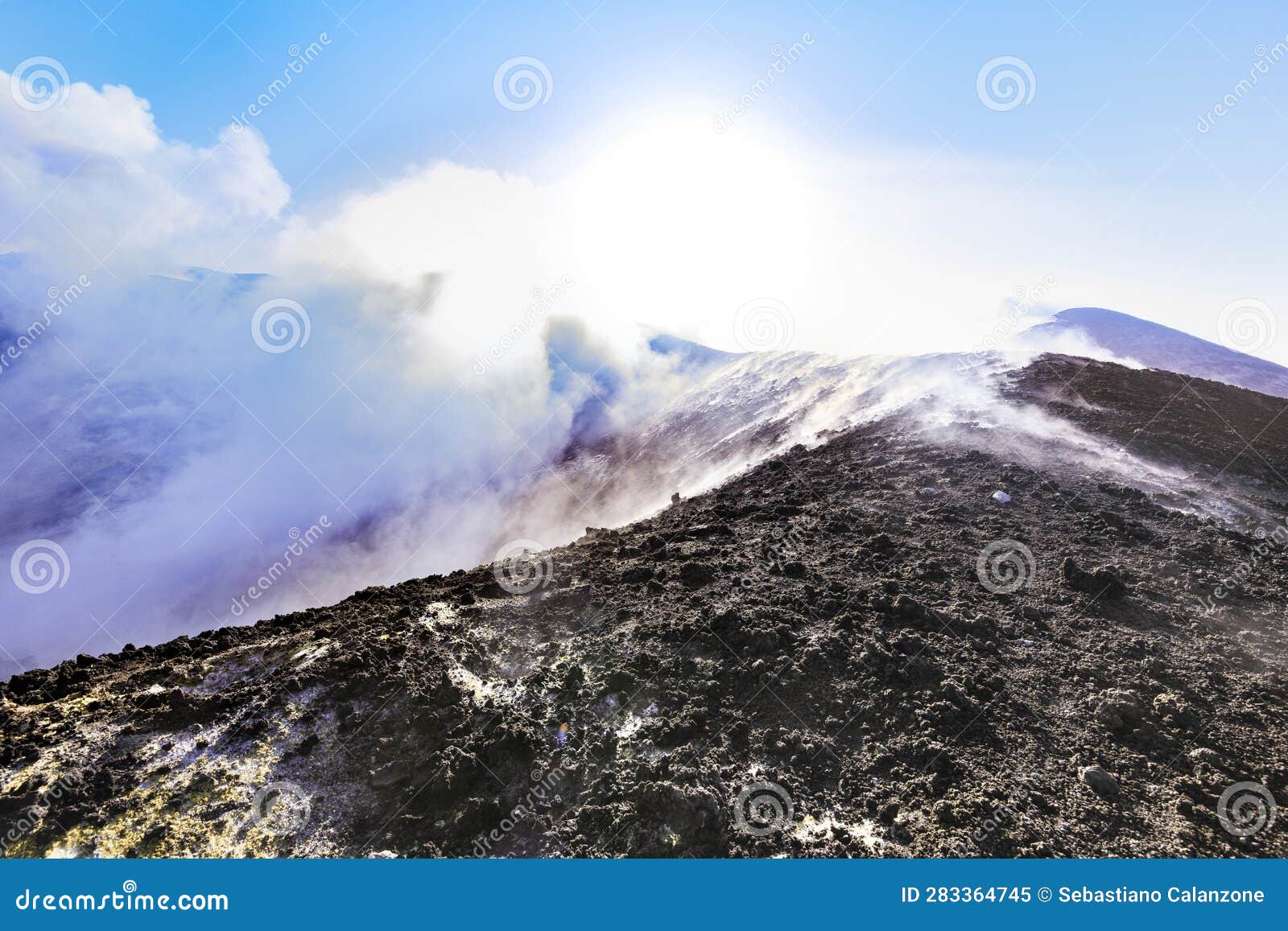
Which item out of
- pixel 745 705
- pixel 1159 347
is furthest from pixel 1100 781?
pixel 1159 347

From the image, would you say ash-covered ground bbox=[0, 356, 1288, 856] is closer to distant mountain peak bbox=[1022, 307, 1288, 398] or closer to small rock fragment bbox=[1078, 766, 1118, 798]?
small rock fragment bbox=[1078, 766, 1118, 798]

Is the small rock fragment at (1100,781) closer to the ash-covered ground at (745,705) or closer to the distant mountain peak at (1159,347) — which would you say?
the ash-covered ground at (745,705)

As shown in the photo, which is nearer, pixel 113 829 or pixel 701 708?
pixel 113 829

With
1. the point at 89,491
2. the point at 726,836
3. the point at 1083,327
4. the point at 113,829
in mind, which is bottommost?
the point at 726,836

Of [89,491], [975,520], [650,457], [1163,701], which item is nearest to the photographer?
[1163,701]

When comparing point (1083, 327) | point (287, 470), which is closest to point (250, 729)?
point (287, 470)

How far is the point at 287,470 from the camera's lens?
94.9 feet

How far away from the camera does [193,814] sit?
261 inches

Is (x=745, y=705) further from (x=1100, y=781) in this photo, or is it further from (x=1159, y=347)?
(x=1159, y=347)

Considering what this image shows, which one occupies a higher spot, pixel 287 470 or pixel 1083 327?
pixel 1083 327

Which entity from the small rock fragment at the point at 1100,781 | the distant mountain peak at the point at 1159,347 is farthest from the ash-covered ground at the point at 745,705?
the distant mountain peak at the point at 1159,347

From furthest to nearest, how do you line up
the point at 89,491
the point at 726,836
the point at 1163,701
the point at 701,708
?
the point at 89,491
the point at 701,708
the point at 1163,701
the point at 726,836

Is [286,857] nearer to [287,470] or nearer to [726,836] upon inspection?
[726,836]

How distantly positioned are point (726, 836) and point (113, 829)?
6.69 m
